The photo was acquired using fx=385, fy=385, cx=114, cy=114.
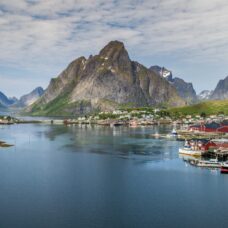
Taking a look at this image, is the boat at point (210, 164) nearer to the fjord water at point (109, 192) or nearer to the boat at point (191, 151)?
the fjord water at point (109, 192)

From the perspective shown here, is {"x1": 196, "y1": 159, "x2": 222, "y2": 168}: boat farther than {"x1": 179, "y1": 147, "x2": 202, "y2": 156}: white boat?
No

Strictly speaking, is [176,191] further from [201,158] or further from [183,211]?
[201,158]

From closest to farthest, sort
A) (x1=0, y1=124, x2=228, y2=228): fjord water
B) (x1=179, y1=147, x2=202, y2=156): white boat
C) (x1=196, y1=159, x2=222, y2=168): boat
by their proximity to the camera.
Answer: (x1=0, y1=124, x2=228, y2=228): fjord water, (x1=196, y1=159, x2=222, y2=168): boat, (x1=179, y1=147, x2=202, y2=156): white boat

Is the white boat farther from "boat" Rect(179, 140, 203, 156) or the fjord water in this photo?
the fjord water

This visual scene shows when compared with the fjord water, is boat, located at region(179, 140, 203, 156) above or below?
above

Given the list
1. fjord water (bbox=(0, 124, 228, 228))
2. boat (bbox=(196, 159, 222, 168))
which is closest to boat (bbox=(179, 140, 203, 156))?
fjord water (bbox=(0, 124, 228, 228))

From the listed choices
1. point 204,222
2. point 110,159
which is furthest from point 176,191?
point 110,159

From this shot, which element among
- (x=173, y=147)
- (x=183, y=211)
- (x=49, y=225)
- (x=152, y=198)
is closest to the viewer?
(x=49, y=225)

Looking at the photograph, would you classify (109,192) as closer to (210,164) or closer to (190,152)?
(210,164)
